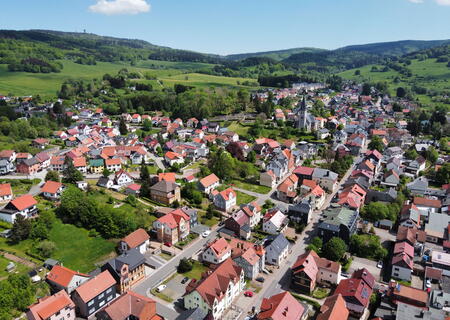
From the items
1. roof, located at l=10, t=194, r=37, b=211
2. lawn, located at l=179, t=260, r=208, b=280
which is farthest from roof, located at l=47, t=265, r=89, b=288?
roof, located at l=10, t=194, r=37, b=211

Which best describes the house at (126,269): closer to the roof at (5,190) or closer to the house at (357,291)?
the house at (357,291)

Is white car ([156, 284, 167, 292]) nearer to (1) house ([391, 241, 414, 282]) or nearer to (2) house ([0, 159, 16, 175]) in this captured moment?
(1) house ([391, 241, 414, 282])

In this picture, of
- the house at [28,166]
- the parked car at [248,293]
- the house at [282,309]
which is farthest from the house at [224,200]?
the house at [28,166]

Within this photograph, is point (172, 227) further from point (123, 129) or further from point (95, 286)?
point (123, 129)

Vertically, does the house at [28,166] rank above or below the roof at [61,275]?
above

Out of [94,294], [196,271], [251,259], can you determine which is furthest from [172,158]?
[94,294]

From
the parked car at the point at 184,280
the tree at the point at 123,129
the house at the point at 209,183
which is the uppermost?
the tree at the point at 123,129

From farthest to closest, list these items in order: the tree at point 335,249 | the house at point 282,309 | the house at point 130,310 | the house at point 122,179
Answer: the house at point 122,179 < the tree at point 335,249 < the house at point 130,310 < the house at point 282,309

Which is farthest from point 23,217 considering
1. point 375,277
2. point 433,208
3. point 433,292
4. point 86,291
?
point 433,208
